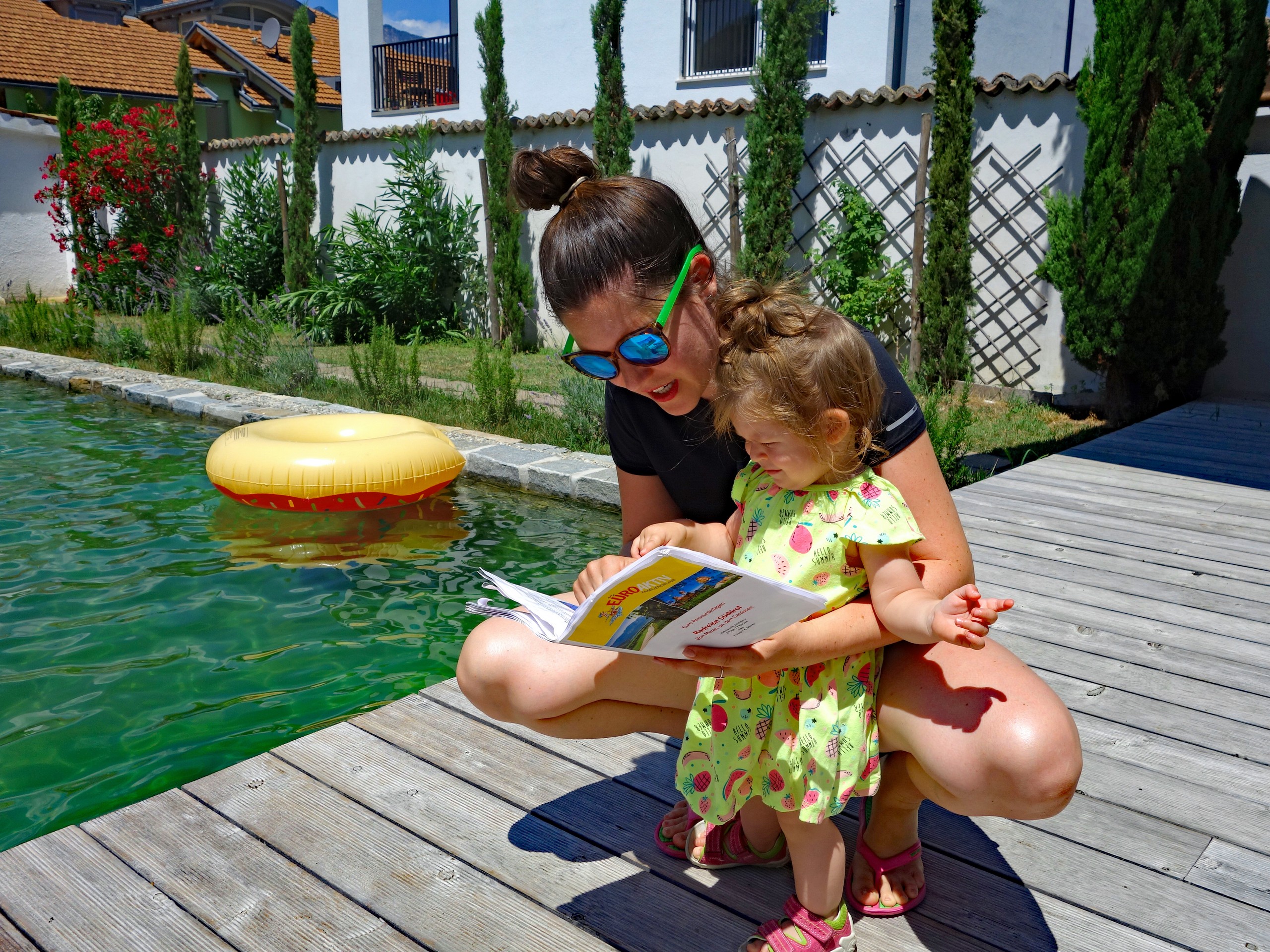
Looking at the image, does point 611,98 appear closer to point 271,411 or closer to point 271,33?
point 271,411

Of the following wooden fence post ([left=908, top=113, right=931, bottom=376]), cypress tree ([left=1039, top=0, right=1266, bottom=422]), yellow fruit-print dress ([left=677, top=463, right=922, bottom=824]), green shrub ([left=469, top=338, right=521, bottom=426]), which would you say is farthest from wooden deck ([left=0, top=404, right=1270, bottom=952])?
wooden fence post ([left=908, top=113, right=931, bottom=376])

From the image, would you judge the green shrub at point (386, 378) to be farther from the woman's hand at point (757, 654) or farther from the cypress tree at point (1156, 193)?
the woman's hand at point (757, 654)

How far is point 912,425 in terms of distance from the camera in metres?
1.65

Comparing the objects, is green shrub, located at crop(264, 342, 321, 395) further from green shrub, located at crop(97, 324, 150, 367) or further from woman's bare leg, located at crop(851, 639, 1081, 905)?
woman's bare leg, located at crop(851, 639, 1081, 905)

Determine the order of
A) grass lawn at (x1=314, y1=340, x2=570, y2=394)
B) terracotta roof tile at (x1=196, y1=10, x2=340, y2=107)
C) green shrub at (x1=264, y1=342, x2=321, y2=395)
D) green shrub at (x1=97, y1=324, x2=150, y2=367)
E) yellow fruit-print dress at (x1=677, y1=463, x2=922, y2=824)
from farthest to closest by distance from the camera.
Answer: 1. terracotta roof tile at (x1=196, y1=10, x2=340, y2=107)
2. green shrub at (x1=97, y1=324, x2=150, y2=367)
3. grass lawn at (x1=314, y1=340, x2=570, y2=394)
4. green shrub at (x1=264, y1=342, x2=321, y2=395)
5. yellow fruit-print dress at (x1=677, y1=463, x2=922, y2=824)

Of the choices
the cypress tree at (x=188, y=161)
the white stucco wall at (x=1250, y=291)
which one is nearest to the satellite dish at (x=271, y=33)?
the cypress tree at (x=188, y=161)

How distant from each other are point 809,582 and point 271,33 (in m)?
23.3

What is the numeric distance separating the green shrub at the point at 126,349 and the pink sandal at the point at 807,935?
9714 mm

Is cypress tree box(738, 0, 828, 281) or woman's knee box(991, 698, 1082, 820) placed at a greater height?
cypress tree box(738, 0, 828, 281)

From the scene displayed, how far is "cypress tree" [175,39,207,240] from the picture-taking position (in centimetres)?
1377

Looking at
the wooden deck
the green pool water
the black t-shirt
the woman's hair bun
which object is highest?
the woman's hair bun

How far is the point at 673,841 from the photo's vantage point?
1803 mm

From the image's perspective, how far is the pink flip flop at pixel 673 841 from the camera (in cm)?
178

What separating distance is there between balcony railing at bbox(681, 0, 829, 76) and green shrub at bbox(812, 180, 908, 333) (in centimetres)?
410
